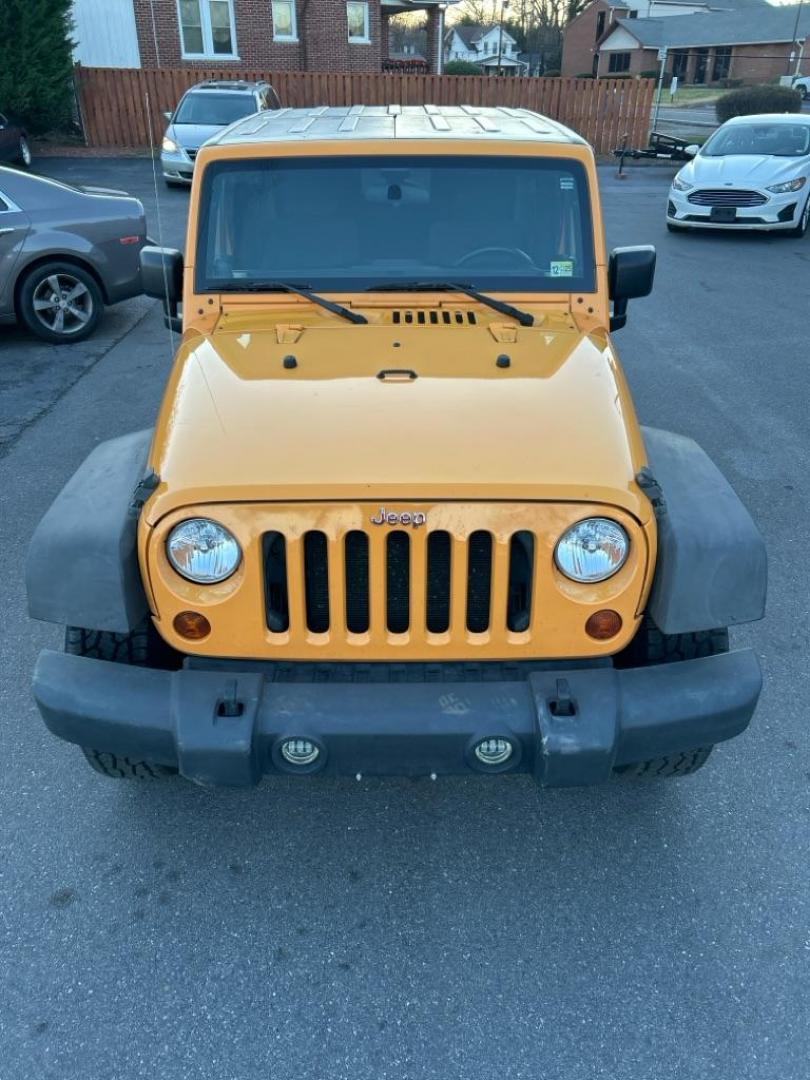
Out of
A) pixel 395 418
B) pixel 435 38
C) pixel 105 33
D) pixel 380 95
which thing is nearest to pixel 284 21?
pixel 105 33

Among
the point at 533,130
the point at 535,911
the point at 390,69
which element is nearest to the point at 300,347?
the point at 533,130

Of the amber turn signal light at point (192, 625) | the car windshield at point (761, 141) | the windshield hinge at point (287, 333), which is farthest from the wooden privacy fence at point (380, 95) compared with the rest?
the amber turn signal light at point (192, 625)

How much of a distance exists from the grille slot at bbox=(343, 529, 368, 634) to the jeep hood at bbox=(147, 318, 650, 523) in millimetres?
151

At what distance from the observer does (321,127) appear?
3.91 meters

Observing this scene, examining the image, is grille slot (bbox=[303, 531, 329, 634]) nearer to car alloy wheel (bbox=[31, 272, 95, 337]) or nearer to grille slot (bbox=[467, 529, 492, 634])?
grille slot (bbox=[467, 529, 492, 634])

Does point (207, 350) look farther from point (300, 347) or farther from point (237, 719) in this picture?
point (237, 719)

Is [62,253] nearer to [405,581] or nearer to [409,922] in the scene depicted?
[405,581]

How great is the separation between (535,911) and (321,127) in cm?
333

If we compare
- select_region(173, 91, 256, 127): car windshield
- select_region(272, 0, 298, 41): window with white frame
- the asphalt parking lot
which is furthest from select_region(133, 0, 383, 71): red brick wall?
the asphalt parking lot

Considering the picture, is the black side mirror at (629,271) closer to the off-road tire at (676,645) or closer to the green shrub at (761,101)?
the off-road tire at (676,645)

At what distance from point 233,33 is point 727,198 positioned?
1867cm

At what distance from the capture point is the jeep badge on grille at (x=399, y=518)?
7.61 feet

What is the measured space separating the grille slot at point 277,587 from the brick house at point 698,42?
63.7 metres

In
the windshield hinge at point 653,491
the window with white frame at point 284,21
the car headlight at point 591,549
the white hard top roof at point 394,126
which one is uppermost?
the window with white frame at point 284,21
